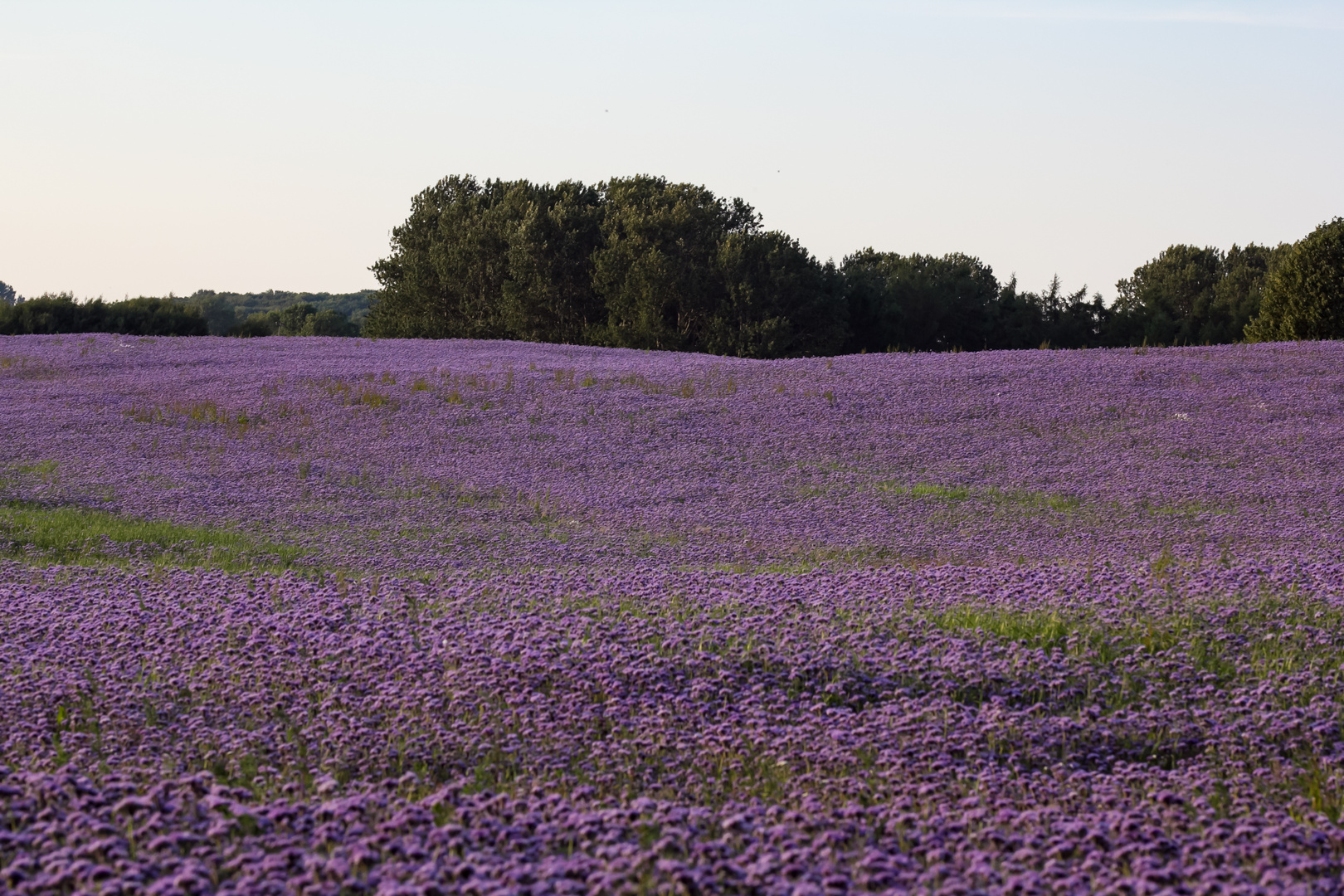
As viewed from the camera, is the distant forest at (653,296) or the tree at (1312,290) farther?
the distant forest at (653,296)

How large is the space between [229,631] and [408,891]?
14.3 ft

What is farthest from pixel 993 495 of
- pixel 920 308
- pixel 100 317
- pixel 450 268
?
pixel 920 308

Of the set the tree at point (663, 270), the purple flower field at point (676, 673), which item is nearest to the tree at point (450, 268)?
the tree at point (663, 270)

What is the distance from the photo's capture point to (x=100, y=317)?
47.8 m

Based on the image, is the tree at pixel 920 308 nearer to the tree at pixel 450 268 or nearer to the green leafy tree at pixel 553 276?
the green leafy tree at pixel 553 276

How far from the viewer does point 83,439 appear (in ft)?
59.9

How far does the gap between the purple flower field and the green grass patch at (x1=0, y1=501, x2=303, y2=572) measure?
64 mm

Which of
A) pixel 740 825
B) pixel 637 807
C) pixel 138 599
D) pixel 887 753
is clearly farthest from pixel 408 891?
pixel 138 599

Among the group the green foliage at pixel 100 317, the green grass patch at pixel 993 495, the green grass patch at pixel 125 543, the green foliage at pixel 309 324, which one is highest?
the green foliage at pixel 309 324

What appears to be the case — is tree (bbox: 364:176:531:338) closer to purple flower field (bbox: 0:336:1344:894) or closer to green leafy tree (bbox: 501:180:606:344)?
green leafy tree (bbox: 501:180:606:344)

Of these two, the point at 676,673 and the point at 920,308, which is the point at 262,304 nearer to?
the point at 920,308

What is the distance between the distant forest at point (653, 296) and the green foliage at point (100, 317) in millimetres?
89

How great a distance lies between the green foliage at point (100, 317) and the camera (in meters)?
44.4

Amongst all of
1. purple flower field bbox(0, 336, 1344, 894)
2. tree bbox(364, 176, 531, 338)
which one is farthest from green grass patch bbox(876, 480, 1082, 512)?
tree bbox(364, 176, 531, 338)
